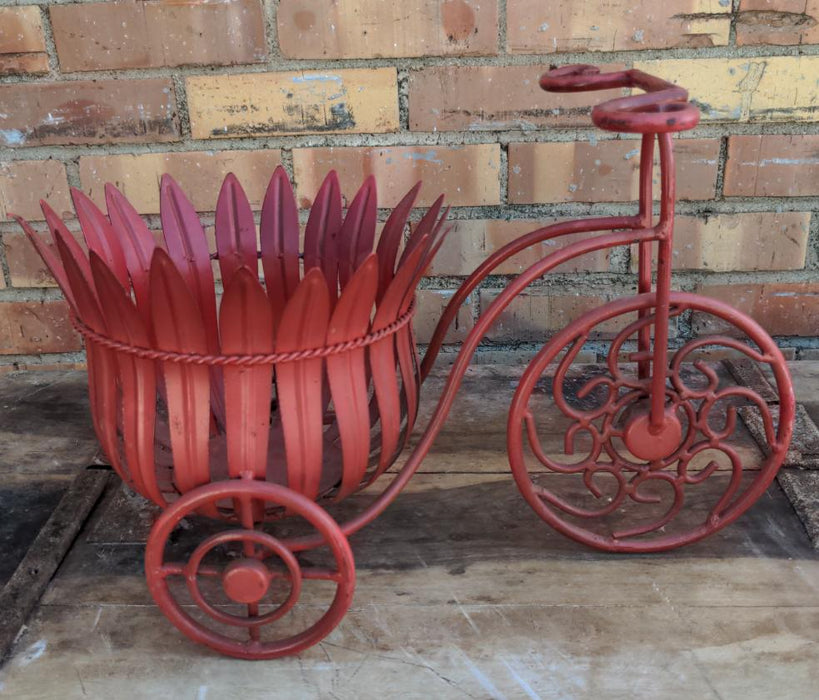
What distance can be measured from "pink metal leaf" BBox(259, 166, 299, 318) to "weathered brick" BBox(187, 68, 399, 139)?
24cm

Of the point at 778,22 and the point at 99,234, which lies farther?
the point at 778,22

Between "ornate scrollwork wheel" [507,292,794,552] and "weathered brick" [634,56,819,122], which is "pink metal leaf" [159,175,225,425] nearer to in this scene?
"ornate scrollwork wheel" [507,292,794,552]

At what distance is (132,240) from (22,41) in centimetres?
42

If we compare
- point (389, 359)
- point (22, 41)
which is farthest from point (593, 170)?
point (22, 41)

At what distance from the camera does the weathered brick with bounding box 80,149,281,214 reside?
1172 mm

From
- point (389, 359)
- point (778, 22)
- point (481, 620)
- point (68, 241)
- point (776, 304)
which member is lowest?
point (481, 620)

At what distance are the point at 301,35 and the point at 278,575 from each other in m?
0.71

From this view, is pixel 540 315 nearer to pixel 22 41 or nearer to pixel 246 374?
pixel 246 374

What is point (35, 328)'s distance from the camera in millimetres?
1272

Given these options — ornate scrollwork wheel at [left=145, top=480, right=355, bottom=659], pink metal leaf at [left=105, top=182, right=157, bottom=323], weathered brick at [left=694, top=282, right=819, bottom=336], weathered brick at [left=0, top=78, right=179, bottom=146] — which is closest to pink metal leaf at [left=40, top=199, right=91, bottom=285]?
pink metal leaf at [left=105, top=182, right=157, bottom=323]

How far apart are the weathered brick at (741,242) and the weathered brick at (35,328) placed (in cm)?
84

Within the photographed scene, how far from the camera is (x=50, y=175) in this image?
1184 millimetres

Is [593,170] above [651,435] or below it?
above

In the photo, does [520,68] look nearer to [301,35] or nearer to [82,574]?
[301,35]
